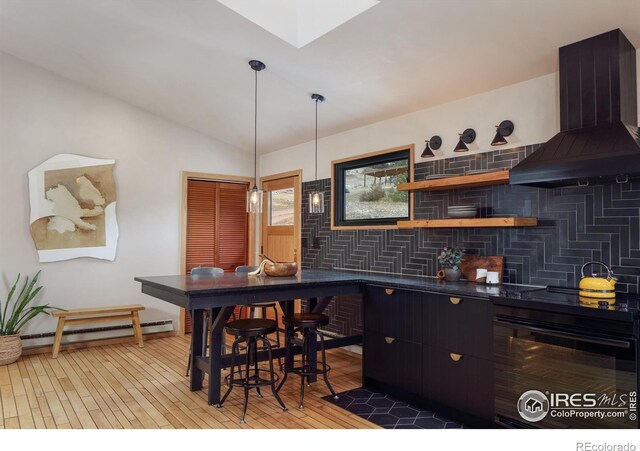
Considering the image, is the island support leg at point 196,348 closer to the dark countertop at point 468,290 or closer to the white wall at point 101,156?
the dark countertop at point 468,290

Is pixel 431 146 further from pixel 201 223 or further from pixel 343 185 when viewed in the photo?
pixel 201 223

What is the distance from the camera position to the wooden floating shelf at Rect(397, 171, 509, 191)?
3316mm

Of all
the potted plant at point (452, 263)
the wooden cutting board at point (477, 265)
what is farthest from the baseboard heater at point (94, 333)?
the wooden cutting board at point (477, 265)

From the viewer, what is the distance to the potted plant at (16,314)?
4418mm

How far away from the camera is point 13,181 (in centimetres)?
476

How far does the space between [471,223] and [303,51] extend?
1.93m

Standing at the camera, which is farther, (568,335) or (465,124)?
(465,124)

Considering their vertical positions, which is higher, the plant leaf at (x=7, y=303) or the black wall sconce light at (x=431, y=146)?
the black wall sconce light at (x=431, y=146)

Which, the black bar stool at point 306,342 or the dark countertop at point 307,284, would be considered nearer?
the dark countertop at point 307,284

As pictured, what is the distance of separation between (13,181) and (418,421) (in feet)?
15.4

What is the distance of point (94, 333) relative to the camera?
5.20 meters

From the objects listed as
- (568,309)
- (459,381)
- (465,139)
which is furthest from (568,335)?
(465,139)

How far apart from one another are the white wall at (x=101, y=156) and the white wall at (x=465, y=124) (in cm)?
187

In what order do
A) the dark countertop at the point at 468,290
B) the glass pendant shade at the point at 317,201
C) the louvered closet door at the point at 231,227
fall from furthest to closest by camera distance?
1. the louvered closet door at the point at 231,227
2. the glass pendant shade at the point at 317,201
3. the dark countertop at the point at 468,290
